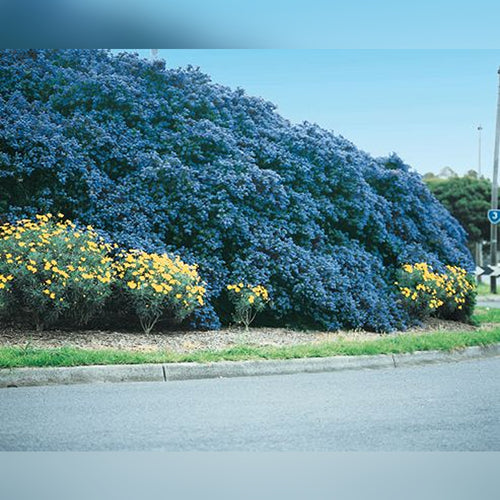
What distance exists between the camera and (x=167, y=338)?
11195 mm

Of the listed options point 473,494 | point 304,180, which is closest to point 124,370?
point 473,494

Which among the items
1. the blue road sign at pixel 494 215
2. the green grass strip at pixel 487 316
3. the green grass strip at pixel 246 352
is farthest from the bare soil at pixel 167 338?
the blue road sign at pixel 494 215

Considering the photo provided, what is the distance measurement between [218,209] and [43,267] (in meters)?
3.24

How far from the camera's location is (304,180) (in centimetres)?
1423

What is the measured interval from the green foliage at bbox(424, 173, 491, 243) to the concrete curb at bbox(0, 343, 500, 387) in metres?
35.3

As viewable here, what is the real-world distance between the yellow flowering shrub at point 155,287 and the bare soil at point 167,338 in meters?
0.38

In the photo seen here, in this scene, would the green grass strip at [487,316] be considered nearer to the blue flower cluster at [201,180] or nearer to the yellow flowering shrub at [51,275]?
the blue flower cluster at [201,180]

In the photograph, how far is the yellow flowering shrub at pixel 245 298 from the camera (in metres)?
12.3

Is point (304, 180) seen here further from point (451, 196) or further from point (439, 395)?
point (451, 196)

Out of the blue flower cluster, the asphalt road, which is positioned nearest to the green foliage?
the blue flower cluster

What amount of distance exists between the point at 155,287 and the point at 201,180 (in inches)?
101

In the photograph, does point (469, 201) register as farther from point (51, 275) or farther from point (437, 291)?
point (51, 275)

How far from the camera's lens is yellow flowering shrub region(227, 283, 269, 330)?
1230cm

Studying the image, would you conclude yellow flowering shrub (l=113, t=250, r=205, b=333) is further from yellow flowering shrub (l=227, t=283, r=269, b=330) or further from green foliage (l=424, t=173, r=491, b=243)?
green foliage (l=424, t=173, r=491, b=243)
